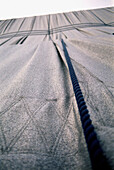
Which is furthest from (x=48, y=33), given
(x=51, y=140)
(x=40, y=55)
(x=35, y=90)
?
(x=51, y=140)

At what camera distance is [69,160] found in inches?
10.8

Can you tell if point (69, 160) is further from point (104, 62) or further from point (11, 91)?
point (104, 62)

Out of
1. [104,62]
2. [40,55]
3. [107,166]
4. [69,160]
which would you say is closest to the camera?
[107,166]

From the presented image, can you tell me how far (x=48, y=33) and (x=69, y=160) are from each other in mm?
1785

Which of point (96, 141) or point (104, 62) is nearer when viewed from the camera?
point (96, 141)

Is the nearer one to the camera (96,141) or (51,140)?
(96,141)

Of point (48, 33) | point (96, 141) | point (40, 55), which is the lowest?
point (96, 141)

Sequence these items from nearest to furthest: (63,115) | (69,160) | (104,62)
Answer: (69,160), (63,115), (104,62)

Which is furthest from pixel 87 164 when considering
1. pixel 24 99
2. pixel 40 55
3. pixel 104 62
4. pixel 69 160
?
pixel 40 55

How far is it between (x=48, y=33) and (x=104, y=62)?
1.31m

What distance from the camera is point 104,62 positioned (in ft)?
2.31

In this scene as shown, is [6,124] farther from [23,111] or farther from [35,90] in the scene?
[35,90]

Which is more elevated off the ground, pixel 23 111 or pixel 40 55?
pixel 40 55

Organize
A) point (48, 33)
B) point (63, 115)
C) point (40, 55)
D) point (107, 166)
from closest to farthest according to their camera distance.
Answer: point (107, 166)
point (63, 115)
point (40, 55)
point (48, 33)
